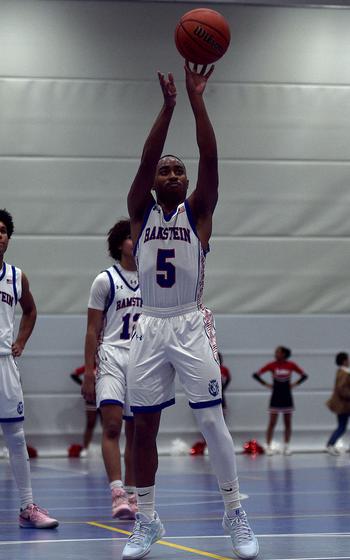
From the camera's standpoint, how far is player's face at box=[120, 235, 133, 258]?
7.82 m

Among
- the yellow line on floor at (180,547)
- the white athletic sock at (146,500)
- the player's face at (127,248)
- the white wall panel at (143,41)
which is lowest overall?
the yellow line on floor at (180,547)

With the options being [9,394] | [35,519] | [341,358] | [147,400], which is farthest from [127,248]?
[341,358]

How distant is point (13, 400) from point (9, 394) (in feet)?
0.16

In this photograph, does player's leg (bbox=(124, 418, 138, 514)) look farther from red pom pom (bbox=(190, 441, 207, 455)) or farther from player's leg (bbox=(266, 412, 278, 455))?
player's leg (bbox=(266, 412, 278, 455))

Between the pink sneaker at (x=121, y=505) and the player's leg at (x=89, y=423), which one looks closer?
the pink sneaker at (x=121, y=505)

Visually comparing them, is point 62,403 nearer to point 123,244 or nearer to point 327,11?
point 327,11

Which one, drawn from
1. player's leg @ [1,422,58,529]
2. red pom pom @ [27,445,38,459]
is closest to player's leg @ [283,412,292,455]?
red pom pom @ [27,445,38,459]

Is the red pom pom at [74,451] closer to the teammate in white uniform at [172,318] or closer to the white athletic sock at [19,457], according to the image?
A: the white athletic sock at [19,457]

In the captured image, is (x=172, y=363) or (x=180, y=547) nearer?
(x=172, y=363)

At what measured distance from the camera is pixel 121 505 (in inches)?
292

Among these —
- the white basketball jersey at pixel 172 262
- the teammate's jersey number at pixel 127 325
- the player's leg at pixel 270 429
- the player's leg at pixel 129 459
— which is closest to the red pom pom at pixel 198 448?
the player's leg at pixel 270 429

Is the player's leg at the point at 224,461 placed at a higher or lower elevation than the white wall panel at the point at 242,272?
lower

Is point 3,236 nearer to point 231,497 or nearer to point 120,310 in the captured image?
point 120,310

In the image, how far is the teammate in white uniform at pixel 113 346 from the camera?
24.9 ft
